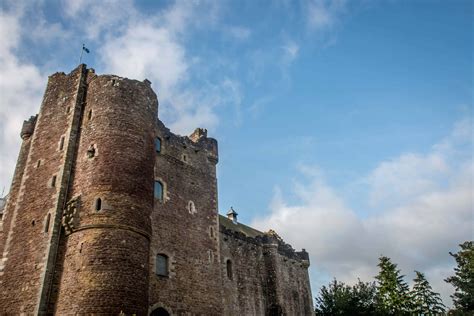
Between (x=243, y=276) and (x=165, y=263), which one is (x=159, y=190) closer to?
(x=165, y=263)

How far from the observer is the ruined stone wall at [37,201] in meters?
17.3

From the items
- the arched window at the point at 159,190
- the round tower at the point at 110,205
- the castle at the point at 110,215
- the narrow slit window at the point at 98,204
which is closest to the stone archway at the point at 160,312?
the castle at the point at 110,215

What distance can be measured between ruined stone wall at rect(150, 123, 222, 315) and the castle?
0.21 feet

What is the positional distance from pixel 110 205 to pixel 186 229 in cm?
609

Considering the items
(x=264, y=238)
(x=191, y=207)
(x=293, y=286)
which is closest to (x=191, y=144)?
(x=191, y=207)

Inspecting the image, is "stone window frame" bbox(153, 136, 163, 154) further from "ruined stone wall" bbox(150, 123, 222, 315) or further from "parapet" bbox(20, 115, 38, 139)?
"parapet" bbox(20, 115, 38, 139)

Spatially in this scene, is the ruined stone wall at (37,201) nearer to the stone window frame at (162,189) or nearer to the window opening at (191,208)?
the stone window frame at (162,189)

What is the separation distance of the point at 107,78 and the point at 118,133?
359 cm

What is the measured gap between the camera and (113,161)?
19000mm

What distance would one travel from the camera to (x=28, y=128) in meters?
23.5

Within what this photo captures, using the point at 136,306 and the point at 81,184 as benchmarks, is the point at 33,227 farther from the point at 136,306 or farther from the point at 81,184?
the point at 136,306

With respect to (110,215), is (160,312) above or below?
below

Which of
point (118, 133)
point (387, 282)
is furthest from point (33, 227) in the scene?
point (387, 282)

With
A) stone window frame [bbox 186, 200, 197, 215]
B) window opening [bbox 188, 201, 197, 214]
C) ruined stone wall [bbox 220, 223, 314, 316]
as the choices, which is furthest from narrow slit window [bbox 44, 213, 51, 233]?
ruined stone wall [bbox 220, 223, 314, 316]
